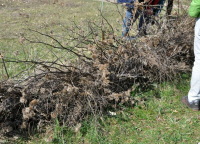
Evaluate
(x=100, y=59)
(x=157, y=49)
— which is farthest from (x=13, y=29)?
(x=157, y=49)

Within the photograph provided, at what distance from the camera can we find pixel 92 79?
10.1ft

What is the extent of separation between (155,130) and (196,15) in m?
1.67

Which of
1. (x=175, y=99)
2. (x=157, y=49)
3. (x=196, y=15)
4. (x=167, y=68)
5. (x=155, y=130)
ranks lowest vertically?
(x=155, y=130)

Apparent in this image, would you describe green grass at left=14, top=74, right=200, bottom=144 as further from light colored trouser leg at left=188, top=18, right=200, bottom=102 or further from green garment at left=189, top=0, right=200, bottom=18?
green garment at left=189, top=0, right=200, bottom=18

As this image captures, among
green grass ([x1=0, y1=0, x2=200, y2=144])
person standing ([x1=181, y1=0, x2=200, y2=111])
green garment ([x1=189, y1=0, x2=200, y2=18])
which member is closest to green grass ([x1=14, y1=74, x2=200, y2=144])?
green grass ([x1=0, y1=0, x2=200, y2=144])

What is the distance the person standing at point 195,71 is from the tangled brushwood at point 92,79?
536 millimetres

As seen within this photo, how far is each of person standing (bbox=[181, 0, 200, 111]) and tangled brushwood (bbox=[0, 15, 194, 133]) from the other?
0.54 metres

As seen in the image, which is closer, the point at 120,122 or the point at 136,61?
the point at 120,122

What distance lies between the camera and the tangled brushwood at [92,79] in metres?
2.69

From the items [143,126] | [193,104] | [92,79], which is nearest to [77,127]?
[92,79]

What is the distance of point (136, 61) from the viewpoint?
3.55 m

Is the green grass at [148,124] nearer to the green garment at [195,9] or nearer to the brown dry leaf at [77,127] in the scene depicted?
the brown dry leaf at [77,127]

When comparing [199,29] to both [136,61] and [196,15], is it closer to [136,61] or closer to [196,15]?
[196,15]

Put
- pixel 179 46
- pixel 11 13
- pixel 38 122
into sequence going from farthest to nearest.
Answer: pixel 11 13, pixel 179 46, pixel 38 122
